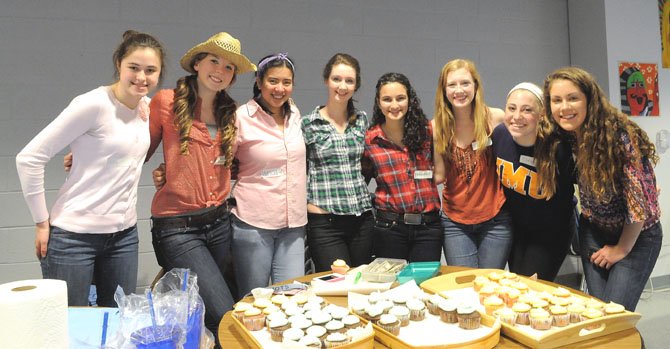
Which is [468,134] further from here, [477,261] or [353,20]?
[353,20]

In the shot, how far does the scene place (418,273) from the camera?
1789 mm

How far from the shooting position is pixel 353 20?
3.84 meters

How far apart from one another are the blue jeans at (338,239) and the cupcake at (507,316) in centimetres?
107

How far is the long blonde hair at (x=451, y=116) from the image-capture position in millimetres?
2455

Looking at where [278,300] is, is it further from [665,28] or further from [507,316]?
[665,28]

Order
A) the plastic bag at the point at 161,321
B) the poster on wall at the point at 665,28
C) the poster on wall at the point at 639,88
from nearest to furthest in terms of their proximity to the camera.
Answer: the plastic bag at the point at 161,321 < the poster on wall at the point at 639,88 < the poster on wall at the point at 665,28

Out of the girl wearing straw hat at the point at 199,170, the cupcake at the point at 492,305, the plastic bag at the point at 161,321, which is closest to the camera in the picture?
the plastic bag at the point at 161,321

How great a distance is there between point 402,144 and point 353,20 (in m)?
1.74

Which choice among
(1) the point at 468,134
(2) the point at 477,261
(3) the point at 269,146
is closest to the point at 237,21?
(3) the point at 269,146

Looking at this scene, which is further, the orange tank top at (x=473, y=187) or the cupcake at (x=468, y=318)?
the orange tank top at (x=473, y=187)

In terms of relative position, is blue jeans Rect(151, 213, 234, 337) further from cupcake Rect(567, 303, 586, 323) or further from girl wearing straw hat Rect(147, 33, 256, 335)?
cupcake Rect(567, 303, 586, 323)

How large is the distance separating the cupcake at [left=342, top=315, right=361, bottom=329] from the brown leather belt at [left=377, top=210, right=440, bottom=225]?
3.72 ft

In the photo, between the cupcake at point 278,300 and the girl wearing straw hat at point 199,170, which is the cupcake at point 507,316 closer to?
the cupcake at point 278,300

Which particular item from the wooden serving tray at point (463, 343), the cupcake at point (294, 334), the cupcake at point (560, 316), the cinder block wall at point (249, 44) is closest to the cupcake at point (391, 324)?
the wooden serving tray at point (463, 343)
